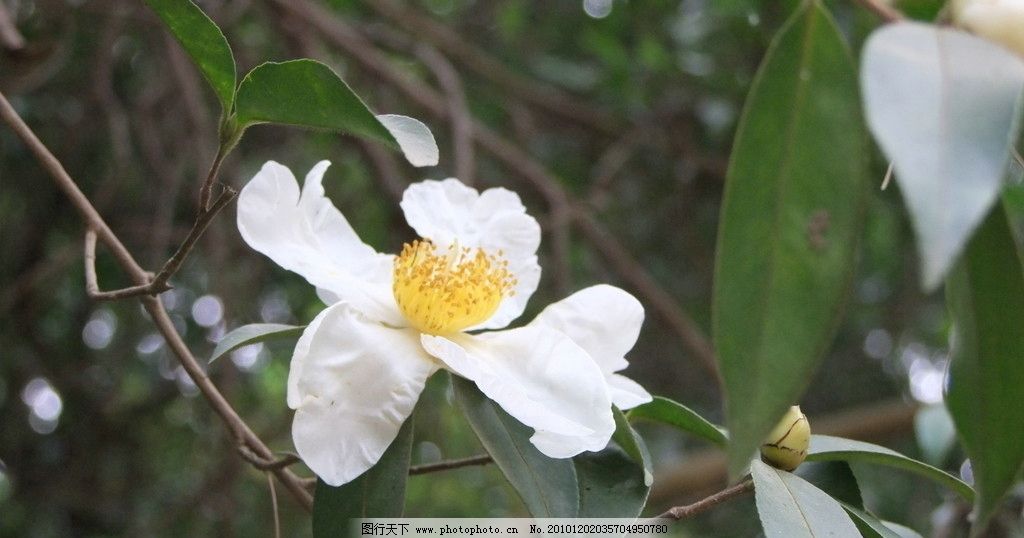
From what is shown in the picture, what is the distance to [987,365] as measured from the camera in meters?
0.45

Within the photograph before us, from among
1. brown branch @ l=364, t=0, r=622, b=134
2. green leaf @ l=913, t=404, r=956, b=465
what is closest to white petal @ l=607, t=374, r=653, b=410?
green leaf @ l=913, t=404, r=956, b=465

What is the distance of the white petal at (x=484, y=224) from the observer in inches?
30.5

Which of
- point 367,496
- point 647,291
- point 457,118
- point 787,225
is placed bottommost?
point 647,291

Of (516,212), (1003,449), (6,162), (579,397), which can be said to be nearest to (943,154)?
(1003,449)

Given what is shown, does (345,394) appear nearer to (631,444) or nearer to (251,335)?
(251,335)

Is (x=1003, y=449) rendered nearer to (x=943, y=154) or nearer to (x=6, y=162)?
(x=943, y=154)

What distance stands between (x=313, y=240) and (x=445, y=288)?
104 mm

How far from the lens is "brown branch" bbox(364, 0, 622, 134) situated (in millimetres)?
2045

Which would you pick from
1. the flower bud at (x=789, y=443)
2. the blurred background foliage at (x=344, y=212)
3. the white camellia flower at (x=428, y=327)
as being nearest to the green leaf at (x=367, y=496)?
the white camellia flower at (x=428, y=327)

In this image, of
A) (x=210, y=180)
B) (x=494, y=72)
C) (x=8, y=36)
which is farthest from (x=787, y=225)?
(x=494, y=72)

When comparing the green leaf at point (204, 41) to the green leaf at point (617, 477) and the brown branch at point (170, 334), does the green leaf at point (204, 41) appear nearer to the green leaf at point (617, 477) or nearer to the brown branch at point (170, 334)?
the brown branch at point (170, 334)

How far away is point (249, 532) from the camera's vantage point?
7.36 ft

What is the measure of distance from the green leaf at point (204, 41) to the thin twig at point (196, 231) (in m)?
0.06

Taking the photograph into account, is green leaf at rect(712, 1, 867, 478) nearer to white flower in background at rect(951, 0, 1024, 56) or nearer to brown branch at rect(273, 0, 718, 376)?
white flower in background at rect(951, 0, 1024, 56)
